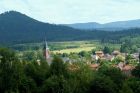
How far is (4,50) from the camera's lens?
7338cm

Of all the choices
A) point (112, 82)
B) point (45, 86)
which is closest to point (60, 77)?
point (45, 86)

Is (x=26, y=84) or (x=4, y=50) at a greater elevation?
(x=4, y=50)

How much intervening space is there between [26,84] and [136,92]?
600 inches

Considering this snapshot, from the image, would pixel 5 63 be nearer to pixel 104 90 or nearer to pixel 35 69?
pixel 35 69

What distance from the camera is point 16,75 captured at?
71.1m

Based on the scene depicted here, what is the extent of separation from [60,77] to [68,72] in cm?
544

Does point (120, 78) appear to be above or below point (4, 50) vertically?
below

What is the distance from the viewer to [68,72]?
76938mm

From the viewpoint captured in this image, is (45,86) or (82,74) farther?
(82,74)

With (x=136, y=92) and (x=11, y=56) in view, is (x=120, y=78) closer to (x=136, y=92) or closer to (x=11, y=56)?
(x=136, y=92)

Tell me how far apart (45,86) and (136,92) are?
486 inches

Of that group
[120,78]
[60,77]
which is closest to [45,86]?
[60,77]

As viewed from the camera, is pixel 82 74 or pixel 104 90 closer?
pixel 104 90

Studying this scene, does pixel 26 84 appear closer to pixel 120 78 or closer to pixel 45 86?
pixel 45 86
